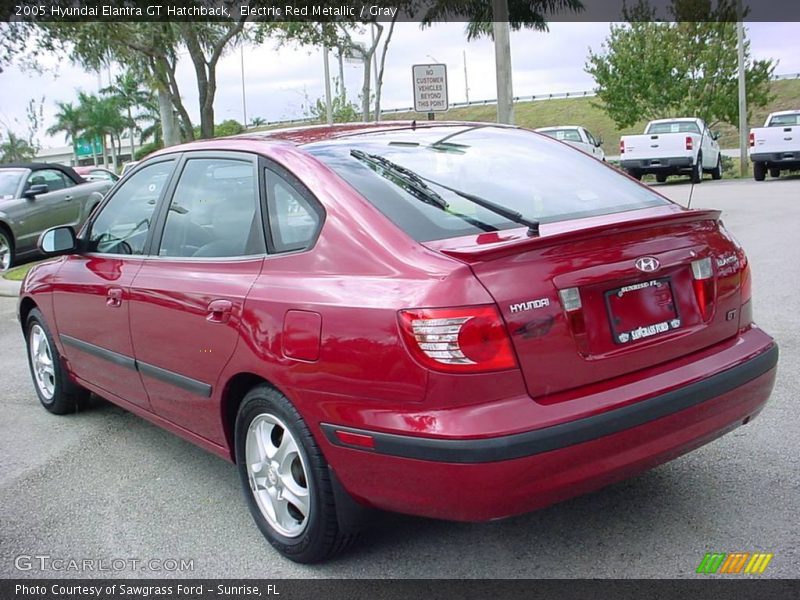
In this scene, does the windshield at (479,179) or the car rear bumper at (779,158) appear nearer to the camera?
the windshield at (479,179)

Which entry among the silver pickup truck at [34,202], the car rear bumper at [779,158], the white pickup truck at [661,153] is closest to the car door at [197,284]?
the silver pickup truck at [34,202]

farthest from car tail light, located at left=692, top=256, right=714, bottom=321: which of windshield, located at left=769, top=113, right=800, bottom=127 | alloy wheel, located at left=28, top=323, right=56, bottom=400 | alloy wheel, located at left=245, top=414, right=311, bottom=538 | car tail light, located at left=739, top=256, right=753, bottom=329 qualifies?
windshield, located at left=769, top=113, right=800, bottom=127

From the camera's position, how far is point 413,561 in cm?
325

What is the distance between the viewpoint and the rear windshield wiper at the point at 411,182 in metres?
3.15

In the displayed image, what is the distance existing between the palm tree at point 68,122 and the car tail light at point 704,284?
88.6 m

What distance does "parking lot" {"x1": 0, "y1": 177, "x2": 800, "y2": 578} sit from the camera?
3195mm

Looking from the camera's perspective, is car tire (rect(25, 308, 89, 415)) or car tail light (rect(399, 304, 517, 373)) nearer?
car tail light (rect(399, 304, 517, 373))

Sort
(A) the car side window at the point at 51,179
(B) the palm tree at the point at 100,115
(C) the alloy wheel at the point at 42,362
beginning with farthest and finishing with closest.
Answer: (B) the palm tree at the point at 100,115 → (A) the car side window at the point at 51,179 → (C) the alloy wheel at the point at 42,362

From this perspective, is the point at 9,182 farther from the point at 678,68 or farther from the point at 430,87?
the point at 678,68

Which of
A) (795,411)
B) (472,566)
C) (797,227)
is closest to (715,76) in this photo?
(797,227)

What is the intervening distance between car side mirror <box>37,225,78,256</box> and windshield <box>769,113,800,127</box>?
70.1ft

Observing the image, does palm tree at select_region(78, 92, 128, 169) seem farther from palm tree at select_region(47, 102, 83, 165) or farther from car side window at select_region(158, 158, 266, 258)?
car side window at select_region(158, 158, 266, 258)

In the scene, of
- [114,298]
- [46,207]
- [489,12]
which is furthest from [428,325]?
[489,12]

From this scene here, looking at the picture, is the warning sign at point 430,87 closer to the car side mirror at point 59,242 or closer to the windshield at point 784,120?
the car side mirror at point 59,242
